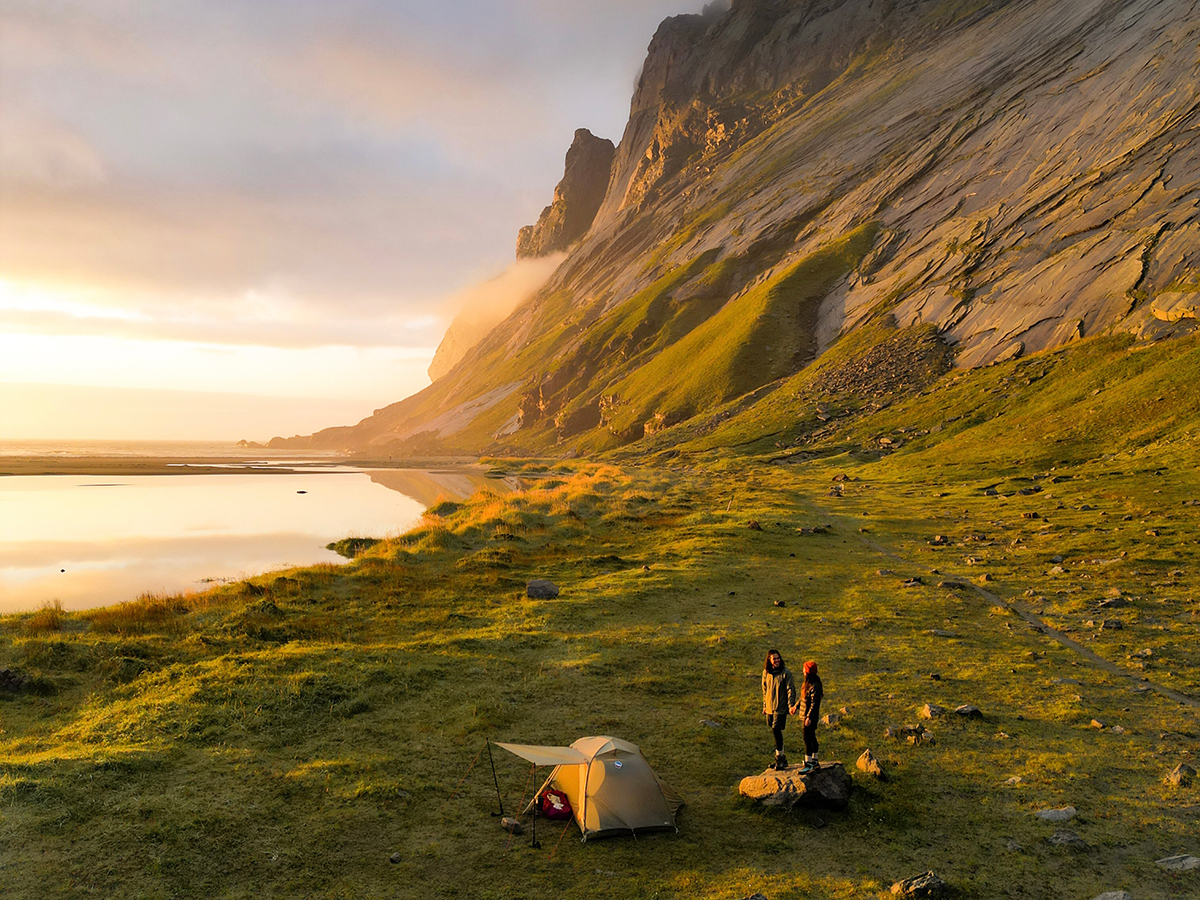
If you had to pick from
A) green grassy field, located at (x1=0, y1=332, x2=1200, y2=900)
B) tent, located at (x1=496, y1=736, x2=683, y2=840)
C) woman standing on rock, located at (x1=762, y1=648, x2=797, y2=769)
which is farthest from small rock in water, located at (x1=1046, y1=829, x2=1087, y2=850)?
tent, located at (x1=496, y1=736, x2=683, y2=840)

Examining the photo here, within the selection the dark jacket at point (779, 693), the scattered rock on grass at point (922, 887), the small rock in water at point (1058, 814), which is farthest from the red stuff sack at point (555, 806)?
the small rock in water at point (1058, 814)

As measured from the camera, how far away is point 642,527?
45625 mm

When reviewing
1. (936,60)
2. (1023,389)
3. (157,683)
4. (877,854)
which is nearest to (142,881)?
(157,683)

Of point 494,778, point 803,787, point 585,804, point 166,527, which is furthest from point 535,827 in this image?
point 166,527

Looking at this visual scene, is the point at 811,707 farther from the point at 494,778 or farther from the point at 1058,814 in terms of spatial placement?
the point at 494,778

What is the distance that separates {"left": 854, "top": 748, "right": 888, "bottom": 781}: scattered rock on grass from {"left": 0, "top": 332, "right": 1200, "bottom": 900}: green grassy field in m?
0.24

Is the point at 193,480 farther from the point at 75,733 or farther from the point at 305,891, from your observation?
the point at 305,891

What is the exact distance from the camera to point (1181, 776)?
44.3 ft

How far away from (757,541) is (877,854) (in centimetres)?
2662

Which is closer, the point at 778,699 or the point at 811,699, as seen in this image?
the point at 811,699

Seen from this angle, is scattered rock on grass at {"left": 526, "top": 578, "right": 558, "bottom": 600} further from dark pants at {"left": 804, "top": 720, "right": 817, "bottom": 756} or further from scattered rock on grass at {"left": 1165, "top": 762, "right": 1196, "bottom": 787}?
scattered rock on grass at {"left": 1165, "top": 762, "right": 1196, "bottom": 787}

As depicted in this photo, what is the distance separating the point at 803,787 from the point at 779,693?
6.93 ft

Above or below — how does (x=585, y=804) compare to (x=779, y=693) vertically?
below

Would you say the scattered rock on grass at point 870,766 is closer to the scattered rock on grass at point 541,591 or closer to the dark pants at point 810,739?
the dark pants at point 810,739
